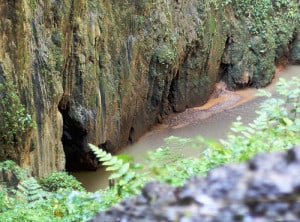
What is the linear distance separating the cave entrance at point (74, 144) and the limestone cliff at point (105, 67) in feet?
0.10

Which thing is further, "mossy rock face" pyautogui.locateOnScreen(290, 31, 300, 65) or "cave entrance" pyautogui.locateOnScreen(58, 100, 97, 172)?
"mossy rock face" pyautogui.locateOnScreen(290, 31, 300, 65)

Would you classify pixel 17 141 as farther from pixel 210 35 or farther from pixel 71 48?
pixel 210 35

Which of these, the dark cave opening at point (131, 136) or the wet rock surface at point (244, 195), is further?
the dark cave opening at point (131, 136)

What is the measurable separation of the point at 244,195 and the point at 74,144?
11.7 meters

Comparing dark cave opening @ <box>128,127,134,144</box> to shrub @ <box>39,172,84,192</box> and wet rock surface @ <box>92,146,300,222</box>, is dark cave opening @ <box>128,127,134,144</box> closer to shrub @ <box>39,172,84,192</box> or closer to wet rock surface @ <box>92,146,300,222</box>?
shrub @ <box>39,172,84,192</box>

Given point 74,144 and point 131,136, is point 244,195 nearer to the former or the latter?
point 74,144

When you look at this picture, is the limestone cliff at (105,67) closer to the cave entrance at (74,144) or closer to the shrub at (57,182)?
the cave entrance at (74,144)

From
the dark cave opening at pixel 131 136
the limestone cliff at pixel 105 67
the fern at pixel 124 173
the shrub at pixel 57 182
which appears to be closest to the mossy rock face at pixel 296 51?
the limestone cliff at pixel 105 67

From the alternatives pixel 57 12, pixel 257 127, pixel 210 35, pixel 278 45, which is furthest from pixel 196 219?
pixel 278 45

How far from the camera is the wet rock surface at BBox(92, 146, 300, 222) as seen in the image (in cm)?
122

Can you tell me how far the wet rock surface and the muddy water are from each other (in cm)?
1151

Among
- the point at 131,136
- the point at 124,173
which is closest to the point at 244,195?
the point at 124,173

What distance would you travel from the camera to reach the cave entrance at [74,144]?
11.8 m

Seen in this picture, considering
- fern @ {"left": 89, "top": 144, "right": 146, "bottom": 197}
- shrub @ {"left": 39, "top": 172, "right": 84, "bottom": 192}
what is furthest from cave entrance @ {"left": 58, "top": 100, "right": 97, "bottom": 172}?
fern @ {"left": 89, "top": 144, "right": 146, "bottom": 197}
